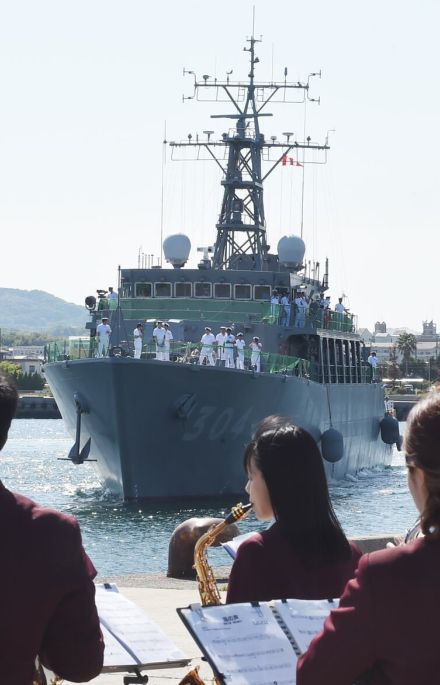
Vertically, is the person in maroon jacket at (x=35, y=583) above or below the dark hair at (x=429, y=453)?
below

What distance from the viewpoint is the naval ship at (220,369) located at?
94.6 ft

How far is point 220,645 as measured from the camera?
4.07m

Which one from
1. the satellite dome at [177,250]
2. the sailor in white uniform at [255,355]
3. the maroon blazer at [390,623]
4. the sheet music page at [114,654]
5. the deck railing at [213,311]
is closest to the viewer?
the maroon blazer at [390,623]

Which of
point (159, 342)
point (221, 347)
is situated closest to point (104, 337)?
point (159, 342)

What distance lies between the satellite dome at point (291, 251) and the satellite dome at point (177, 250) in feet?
11.1

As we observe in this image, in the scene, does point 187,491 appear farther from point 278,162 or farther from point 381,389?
point 381,389

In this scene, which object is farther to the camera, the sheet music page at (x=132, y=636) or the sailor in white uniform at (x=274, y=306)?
the sailor in white uniform at (x=274, y=306)

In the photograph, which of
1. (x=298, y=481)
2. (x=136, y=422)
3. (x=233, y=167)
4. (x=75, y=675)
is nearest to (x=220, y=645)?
(x=75, y=675)

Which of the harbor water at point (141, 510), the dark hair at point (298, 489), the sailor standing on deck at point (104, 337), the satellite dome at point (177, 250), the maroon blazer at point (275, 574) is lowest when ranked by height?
the harbor water at point (141, 510)

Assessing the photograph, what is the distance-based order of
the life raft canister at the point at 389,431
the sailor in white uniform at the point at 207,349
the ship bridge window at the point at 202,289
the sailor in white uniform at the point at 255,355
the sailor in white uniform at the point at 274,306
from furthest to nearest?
the life raft canister at the point at 389,431
the ship bridge window at the point at 202,289
the sailor in white uniform at the point at 274,306
the sailor in white uniform at the point at 255,355
the sailor in white uniform at the point at 207,349

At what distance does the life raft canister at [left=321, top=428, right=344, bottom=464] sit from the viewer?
33.3 metres

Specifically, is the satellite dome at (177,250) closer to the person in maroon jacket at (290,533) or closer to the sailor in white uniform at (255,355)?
the sailor in white uniform at (255,355)

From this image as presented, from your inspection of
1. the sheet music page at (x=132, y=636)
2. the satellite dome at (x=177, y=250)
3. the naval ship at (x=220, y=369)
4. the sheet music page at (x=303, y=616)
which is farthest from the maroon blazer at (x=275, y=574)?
the satellite dome at (x=177, y=250)

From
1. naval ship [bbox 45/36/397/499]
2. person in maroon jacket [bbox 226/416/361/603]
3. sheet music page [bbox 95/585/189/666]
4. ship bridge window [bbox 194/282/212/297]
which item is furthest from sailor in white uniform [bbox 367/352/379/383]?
person in maroon jacket [bbox 226/416/361/603]
